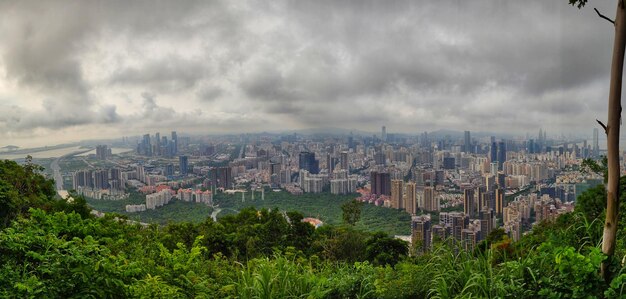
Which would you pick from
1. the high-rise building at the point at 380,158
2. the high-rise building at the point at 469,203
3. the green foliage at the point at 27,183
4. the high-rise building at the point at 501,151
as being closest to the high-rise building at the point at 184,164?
the high-rise building at the point at 380,158

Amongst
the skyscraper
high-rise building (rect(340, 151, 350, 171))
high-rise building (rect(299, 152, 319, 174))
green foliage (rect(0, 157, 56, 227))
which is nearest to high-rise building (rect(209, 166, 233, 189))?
high-rise building (rect(299, 152, 319, 174))

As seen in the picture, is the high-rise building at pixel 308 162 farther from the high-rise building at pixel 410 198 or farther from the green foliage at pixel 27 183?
the green foliage at pixel 27 183

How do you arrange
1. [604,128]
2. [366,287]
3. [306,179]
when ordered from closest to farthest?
[604,128] < [366,287] < [306,179]

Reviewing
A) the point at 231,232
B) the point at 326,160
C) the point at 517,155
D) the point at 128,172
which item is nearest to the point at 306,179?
the point at 326,160

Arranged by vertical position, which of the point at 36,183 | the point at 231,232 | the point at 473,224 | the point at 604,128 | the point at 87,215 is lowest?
the point at 473,224

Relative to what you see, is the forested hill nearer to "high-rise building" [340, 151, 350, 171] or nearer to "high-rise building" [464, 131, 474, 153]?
"high-rise building" [464, 131, 474, 153]

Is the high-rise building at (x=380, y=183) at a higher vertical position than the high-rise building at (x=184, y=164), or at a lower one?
lower

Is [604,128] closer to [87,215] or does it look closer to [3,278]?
[3,278]
